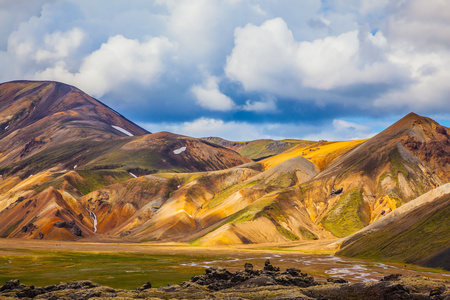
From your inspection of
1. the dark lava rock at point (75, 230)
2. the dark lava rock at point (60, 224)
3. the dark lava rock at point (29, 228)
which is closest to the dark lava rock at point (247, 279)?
the dark lava rock at point (75, 230)

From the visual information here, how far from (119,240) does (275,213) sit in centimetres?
6993

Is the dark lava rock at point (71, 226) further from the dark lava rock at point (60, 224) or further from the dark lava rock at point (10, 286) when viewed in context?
the dark lava rock at point (10, 286)

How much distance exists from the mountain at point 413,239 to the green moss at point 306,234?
3625 centimetres

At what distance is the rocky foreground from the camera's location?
1515 inches

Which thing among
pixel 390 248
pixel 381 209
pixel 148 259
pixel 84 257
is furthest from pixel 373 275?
pixel 381 209

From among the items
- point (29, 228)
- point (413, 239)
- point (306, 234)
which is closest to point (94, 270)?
point (413, 239)

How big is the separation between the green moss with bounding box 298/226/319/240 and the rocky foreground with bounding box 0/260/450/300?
Answer: 133 m

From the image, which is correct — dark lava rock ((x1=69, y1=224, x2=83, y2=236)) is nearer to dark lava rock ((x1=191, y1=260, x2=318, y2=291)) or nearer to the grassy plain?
the grassy plain

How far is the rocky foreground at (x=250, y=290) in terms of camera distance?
38.5 m

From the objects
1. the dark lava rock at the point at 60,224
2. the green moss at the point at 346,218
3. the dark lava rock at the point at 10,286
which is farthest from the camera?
the dark lava rock at the point at 60,224

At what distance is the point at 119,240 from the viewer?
621ft

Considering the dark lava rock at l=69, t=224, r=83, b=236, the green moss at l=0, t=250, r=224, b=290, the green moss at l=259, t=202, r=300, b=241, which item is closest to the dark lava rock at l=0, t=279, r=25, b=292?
the green moss at l=0, t=250, r=224, b=290

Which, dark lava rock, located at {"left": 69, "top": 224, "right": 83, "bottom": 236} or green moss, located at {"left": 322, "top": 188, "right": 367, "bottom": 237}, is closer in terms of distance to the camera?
green moss, located at {"left": 322, "top": 188, "right": 367, "bottom": 237}

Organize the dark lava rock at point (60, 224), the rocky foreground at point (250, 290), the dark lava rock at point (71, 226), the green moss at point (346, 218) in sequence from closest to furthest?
the rocky foreground at point (250, 290) < the green moss at point (346, 218) < the dark lava rock at point (60, 224) < the dark lava rock at point (71, 226)
